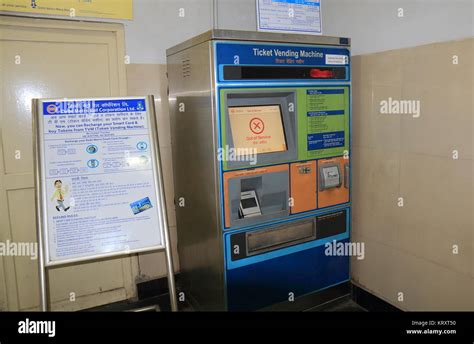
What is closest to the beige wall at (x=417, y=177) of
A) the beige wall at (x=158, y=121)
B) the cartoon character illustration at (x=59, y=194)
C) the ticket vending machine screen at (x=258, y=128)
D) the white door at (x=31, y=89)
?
the ticket vending machine screen at (x=258, y=128)

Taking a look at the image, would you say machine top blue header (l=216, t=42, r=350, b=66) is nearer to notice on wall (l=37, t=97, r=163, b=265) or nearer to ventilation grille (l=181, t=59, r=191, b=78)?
ventilation grille (l=181, t=59, r=191, b=78)

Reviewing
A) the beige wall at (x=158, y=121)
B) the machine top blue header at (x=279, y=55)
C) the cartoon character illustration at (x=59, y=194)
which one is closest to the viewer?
the cartoon character illustration at (x=59, y=194)

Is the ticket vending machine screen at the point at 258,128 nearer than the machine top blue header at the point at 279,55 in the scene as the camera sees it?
No

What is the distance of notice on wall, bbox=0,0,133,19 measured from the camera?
239 centimetres

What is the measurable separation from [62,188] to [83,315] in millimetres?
1738

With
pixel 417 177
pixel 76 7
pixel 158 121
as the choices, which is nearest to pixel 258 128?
pixel 158 121

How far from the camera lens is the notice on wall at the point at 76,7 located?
2.39 meters

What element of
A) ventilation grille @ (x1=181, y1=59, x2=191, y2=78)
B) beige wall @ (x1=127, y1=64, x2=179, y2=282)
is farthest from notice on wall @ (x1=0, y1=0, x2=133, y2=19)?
ventilation grille @ (x1=181, y1=59, x2=191, y2=78)

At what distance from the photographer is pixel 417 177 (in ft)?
7.72

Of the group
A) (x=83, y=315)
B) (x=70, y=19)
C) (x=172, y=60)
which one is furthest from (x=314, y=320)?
(x=70, y=19)

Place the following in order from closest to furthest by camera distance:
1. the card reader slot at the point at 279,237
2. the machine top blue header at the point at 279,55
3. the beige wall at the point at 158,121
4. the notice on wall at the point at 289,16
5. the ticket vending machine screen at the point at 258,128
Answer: the machine top blue header at the point at 279,55, the ticket vending machine screen at the point at 258,128, the card reader slot at the point at 279,237, the beige wall at the point at 158,121, the notice on wall at the point at 289,16

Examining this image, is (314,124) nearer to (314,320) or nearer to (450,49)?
(450,49)

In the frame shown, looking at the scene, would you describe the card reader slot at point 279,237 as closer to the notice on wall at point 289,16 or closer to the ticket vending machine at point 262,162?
the ticket vending machine at point 262,162

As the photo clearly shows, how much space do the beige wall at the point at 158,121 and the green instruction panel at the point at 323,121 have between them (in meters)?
1.08
